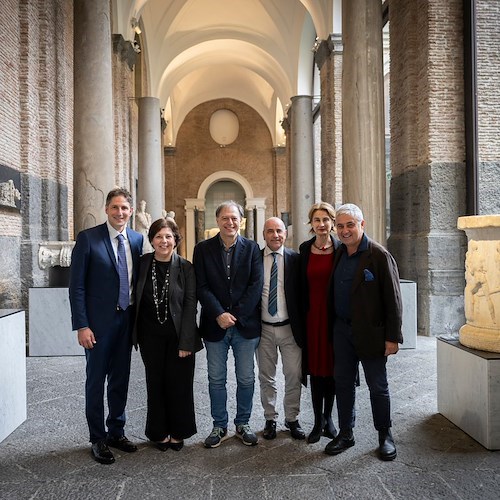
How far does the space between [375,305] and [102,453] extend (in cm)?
185

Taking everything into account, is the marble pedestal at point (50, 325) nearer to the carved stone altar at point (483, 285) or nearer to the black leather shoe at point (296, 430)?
the black leather shoe at point (296, 430)

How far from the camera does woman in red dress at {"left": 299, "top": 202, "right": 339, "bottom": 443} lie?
325cm

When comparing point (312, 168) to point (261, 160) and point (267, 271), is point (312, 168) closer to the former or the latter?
point (261, 160)

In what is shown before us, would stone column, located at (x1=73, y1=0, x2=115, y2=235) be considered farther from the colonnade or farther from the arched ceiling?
the arched ceiling

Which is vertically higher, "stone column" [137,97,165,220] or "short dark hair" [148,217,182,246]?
"stone column" [137,97,165,220]

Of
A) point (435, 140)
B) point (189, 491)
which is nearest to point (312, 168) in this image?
point (435, 140)

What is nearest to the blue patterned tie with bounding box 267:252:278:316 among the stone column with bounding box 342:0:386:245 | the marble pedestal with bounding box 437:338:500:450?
the marble pedestal with bounding box 437:338:500:450

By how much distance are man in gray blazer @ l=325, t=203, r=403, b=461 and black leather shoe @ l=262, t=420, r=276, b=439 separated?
40 cm

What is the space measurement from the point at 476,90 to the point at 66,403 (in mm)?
6599

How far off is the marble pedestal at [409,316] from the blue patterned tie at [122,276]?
410cm

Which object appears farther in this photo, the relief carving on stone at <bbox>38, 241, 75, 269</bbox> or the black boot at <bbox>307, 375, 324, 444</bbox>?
the relief carving on stone at <bbox>38, 241, 75, 269</bbox>

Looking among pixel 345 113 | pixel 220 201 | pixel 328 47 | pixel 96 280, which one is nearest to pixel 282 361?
pixel 96 280

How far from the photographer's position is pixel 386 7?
938 centimetres

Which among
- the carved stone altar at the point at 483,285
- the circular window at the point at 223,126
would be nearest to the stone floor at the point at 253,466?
the carved stone altar at the point at 483,285
